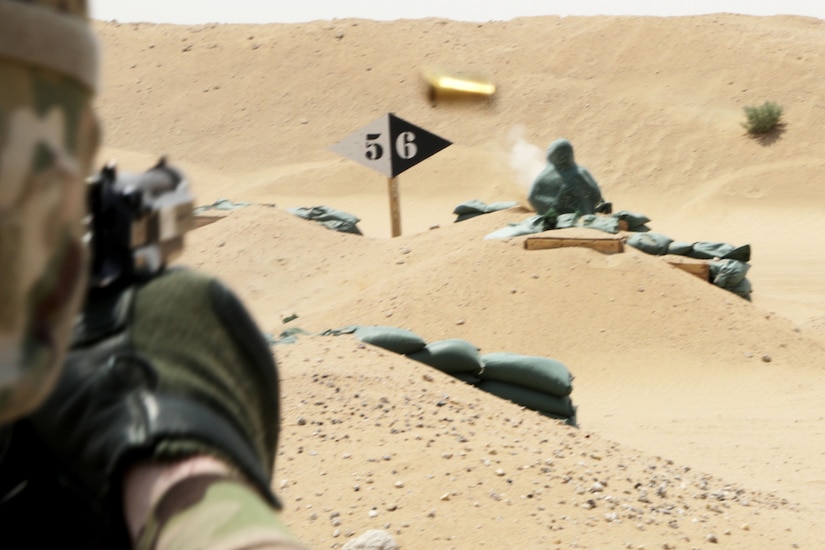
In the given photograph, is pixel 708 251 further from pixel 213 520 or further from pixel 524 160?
pixel 213 520

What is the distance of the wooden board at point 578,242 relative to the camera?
989 cm

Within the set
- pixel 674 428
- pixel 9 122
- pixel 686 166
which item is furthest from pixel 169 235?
pixel 686 166

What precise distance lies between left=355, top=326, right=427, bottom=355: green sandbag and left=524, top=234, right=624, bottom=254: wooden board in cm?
330

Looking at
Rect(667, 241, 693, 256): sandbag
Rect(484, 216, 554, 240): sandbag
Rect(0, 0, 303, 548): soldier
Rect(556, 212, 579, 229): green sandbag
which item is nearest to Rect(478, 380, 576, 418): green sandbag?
Rect(484, 216, 554, 240): sandbag

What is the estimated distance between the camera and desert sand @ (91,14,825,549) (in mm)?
4449

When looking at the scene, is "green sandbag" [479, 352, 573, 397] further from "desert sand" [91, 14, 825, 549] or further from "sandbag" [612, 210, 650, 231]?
"sandbag" [612, 210, 650, 231]

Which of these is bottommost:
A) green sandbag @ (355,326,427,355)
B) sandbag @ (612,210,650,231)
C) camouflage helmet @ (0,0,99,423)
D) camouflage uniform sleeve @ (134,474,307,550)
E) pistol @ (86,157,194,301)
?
sandbag @ (612,210,650,231)

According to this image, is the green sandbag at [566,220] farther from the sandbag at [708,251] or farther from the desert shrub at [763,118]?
the desert shrub at [763,118]

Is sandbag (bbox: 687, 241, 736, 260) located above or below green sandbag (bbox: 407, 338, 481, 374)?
below

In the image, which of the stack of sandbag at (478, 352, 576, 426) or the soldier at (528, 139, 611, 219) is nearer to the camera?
the stack of sandbag at (478, 352, 576, 426)

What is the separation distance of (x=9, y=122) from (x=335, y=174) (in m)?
24.6

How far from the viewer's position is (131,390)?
0.92 meters

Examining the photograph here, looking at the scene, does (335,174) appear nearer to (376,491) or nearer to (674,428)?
(674,428)

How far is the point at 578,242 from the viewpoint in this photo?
9953 mm
